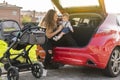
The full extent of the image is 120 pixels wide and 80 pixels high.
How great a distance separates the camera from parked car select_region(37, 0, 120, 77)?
666cm

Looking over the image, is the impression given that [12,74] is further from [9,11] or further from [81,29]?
[9,11]

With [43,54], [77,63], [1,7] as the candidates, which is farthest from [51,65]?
[1,7]

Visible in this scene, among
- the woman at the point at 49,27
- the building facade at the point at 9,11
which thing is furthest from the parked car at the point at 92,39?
the building facade at the point at 9,11

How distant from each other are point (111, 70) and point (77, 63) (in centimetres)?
76

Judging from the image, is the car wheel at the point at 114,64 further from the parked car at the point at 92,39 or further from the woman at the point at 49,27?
the woman at the point at 49,27

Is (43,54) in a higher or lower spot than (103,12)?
lower

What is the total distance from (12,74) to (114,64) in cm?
225

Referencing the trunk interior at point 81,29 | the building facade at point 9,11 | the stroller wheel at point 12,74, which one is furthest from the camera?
the building facade at point 9,11

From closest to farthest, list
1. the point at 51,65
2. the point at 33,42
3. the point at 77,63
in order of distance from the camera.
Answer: the point at 33,42 < the point at 77,63 < the point at 51,65

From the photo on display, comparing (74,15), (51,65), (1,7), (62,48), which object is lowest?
(1,7)

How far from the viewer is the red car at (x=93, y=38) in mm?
6664

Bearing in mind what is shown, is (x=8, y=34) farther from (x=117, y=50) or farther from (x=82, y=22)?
(x=117, y=50)

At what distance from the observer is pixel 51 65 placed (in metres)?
7.70

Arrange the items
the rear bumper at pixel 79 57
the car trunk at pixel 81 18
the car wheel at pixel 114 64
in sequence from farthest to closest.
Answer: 1. the car trunk at pixel 81 18
2. the car wheel at pixel 114 64
3. the rear bumper at pixel 79 57
